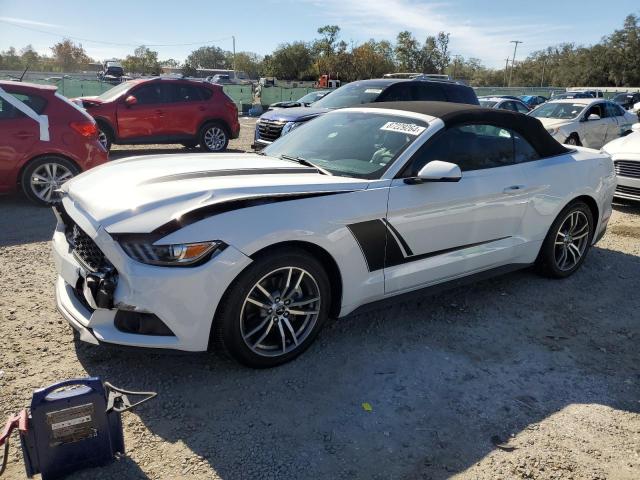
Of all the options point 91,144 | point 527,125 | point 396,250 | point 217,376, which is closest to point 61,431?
point 217,376

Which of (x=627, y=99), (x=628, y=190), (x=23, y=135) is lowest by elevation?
(x=628, y=190)

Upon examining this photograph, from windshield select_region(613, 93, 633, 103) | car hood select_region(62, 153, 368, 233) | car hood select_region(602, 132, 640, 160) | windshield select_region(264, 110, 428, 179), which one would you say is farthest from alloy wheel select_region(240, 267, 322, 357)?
windshield select_region(613, 93, 633, 103)

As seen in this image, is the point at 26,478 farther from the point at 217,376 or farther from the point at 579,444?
the point at 579,444

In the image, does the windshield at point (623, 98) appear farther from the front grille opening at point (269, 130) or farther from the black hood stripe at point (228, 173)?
the black hood stripe at point (228, 173)

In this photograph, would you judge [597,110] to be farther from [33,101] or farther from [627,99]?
Answer: [627,99]

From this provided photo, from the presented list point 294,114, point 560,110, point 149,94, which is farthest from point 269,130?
point 560,110

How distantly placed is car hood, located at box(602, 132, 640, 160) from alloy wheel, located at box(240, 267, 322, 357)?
674cm

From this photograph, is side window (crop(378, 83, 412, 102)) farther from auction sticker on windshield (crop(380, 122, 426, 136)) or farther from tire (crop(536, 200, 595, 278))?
auction sticker on windshield (crop(380, 122, 426, 136))

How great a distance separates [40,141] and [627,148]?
8605mm

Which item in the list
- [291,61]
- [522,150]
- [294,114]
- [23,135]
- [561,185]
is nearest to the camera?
[522,150]

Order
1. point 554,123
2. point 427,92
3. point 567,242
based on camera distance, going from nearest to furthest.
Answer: point 567,242 < point 427,92 < point 554,123

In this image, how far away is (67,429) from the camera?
2.17 m

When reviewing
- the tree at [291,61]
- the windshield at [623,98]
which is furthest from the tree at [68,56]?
the windshield at [623,98]

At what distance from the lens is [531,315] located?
419 cm
